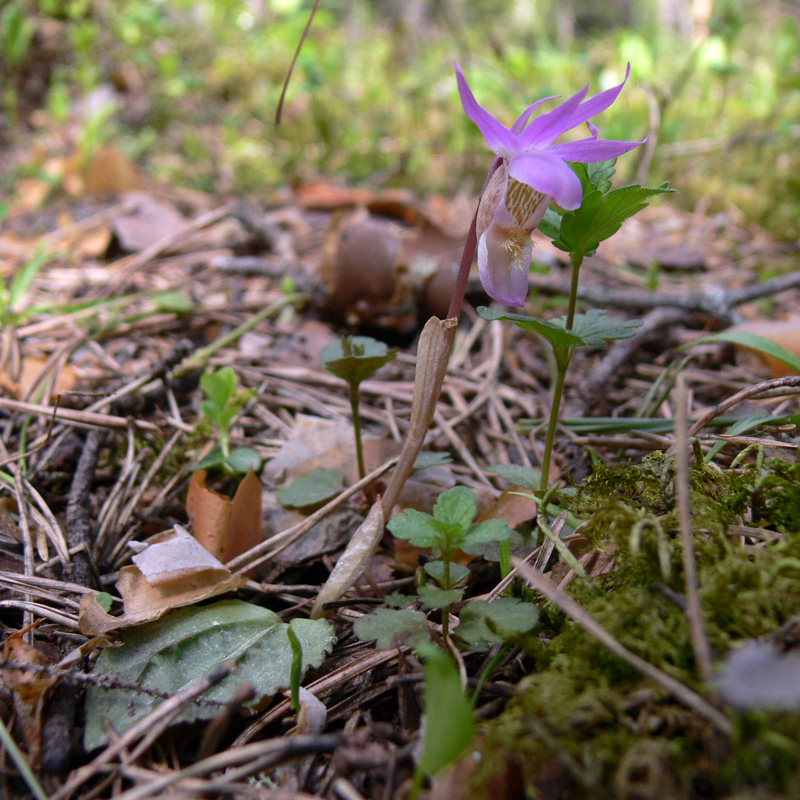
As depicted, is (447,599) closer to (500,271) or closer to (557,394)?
(557,394)

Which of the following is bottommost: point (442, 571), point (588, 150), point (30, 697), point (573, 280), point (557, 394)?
point (30, 697)

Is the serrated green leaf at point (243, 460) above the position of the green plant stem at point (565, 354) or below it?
below

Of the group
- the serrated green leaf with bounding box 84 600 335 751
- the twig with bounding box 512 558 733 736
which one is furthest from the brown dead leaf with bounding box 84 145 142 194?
the twig with bounding box 512 558 733 736

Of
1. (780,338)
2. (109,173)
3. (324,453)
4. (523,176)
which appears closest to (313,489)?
(324,453)

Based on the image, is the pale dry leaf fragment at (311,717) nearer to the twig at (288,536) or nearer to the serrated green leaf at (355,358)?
the twig at (288,536)

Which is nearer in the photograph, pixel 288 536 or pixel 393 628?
pixel 393 628

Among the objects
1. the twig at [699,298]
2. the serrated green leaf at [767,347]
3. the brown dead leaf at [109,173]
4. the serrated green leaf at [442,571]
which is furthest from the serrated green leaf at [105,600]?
the brown dead leaf at [109,173]

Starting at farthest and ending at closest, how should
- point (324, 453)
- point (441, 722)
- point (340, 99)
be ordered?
point (340, 99) → point (324, 453) → point (441, 722)
